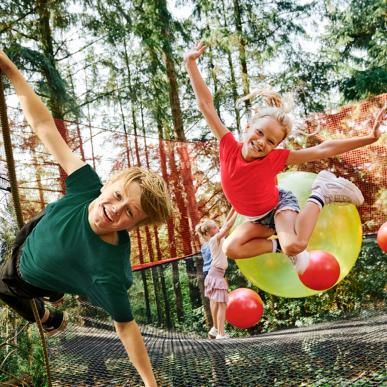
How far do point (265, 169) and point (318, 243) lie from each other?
0.94 metres

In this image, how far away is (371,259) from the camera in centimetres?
584

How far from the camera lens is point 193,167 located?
4.33 metres

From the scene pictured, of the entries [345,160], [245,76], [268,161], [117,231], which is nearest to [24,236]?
[117,231]

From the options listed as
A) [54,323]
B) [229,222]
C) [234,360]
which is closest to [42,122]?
[54,323]

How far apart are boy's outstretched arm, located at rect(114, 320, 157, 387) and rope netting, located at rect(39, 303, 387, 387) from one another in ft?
2.76

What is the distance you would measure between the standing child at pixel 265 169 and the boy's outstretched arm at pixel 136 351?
1.07 metres

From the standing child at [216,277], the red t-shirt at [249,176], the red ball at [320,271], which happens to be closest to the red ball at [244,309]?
the standing child at [216,277]

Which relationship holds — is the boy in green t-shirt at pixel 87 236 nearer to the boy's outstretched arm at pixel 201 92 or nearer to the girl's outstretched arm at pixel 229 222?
the boy's outstretched arm at pixel 201 92

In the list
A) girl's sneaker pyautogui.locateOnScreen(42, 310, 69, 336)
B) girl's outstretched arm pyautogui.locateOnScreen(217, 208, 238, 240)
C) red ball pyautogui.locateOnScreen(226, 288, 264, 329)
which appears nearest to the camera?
girl's sneaker pyautogui.locateOnScreen(42, 310, 69, 336)

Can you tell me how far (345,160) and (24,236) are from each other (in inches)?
137

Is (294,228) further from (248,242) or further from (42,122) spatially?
(42,122)

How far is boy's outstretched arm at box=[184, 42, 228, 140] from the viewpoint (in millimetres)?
1872

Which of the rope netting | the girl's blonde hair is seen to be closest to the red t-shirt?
the girl's blonde hair

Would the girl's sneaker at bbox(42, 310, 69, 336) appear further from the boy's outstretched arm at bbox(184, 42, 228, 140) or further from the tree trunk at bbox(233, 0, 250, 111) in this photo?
the tree trunk at bbox(233, 0, 250, 111)
